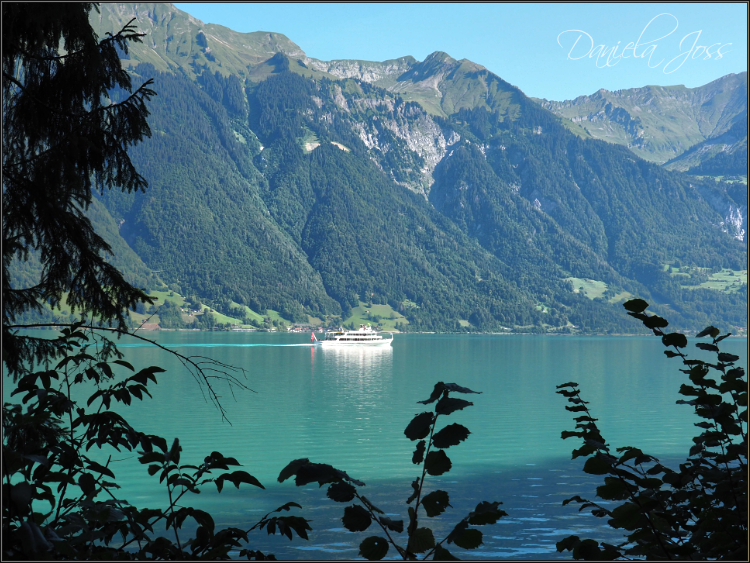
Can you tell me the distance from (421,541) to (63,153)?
377 cm

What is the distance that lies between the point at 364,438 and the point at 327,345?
93.8 m

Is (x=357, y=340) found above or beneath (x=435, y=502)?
beneath

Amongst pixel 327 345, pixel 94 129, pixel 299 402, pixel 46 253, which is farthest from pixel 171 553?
pixel 327 345

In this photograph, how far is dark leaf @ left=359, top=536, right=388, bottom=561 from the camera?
7.16 ft

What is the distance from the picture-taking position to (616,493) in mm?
2609

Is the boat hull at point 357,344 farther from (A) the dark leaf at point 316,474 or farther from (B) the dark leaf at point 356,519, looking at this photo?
(A) the dark leaf at point 316,474

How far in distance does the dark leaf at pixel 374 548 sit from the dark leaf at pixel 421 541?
11 centimetres

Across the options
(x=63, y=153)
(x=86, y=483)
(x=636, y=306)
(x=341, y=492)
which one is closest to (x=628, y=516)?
(x=636, y=306)

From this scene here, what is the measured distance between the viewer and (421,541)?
225 cm

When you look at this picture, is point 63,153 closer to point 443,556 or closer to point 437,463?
point 437,463

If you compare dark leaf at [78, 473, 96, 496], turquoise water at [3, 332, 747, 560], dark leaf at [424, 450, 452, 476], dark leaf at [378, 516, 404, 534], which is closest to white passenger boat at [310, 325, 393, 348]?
turquoise water at [3, 332, 747, 560]

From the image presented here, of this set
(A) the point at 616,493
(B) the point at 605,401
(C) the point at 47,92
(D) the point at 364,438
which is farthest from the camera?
(B) the point at 605,401

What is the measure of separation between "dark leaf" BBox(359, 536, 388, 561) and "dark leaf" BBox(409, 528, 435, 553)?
4.2 inches

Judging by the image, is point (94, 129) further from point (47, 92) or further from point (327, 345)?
point (327, 345)
